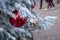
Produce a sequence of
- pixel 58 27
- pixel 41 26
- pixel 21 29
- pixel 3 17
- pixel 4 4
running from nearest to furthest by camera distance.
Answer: pixel 4 4 → pixel 3 17 → pixel 21 29 → pixel 41 26 → pixel 58 27

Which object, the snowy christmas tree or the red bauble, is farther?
the red bauble

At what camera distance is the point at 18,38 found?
6.63ft

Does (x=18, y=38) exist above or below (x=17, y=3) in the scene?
below

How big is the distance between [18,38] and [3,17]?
12.5 inches

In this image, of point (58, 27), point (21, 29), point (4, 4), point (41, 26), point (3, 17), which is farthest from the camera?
point (58, 27)

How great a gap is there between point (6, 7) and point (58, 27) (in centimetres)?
819

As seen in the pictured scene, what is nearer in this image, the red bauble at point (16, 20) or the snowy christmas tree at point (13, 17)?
the snowy christmas tree at point (13, 17)

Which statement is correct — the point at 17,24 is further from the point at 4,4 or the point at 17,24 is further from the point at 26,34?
the point at 4,4

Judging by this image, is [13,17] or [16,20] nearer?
[13,17]

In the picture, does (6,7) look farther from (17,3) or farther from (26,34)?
(26,34)

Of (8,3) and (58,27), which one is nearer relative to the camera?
(8,3)

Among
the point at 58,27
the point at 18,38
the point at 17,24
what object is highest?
the point at 17,24

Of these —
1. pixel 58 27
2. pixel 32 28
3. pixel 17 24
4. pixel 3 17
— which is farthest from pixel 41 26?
pixel 58 27

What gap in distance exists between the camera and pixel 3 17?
1800 mm
